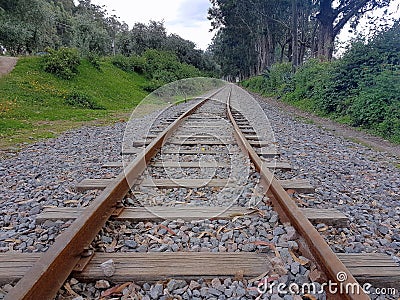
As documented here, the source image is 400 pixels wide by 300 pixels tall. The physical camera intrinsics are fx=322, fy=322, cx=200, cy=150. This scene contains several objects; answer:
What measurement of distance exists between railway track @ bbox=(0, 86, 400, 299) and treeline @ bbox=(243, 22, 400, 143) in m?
5.07

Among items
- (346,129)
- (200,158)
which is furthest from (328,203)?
(346,129)

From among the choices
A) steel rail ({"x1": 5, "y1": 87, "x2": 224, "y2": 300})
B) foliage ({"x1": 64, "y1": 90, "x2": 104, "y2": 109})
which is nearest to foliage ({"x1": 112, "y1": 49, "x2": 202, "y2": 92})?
foliage ({"x1": 64, "y1": 90, "x2": 104, "y2": 109})

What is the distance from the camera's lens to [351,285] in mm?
1359

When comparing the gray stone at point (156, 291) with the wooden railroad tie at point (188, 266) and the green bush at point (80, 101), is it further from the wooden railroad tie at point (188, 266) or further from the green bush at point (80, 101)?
the green bush at point (80, 101)

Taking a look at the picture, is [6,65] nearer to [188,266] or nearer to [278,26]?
[188,266]

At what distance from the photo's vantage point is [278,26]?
2959cm

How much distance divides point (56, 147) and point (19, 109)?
192 inches

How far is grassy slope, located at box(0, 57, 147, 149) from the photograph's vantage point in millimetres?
7051

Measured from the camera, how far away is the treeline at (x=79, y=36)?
75.8 ft

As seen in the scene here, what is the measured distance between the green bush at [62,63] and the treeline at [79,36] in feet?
6.97

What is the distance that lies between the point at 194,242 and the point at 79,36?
90.8ft

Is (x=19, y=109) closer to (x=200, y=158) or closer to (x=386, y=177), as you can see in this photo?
(x=200, y=158)

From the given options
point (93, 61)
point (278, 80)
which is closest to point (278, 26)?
point (278, 80)

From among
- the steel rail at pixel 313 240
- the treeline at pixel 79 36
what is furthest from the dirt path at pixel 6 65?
the steel rail at pixel 313 240
